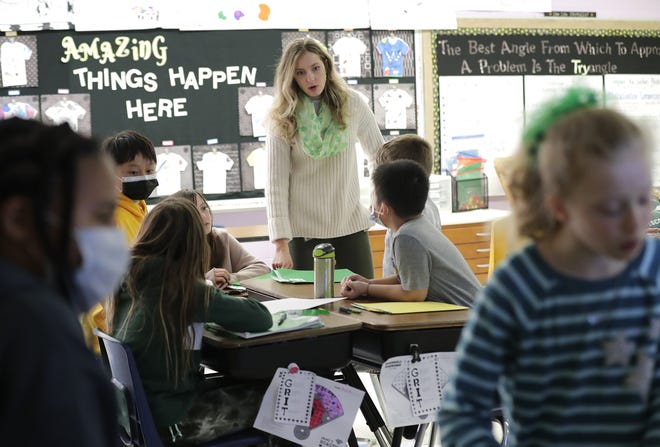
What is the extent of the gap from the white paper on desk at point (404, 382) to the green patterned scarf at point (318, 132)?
4.36 ft

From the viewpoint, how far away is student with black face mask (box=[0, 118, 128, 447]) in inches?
33.0

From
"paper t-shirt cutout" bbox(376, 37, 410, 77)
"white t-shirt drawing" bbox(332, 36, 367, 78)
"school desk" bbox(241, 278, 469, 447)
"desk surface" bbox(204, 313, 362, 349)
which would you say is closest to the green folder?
"school desk" bbox(241, 278, 469, 447)

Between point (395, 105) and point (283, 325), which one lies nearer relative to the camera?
point (283, 325)

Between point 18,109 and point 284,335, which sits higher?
point 18,109

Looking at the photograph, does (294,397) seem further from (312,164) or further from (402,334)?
(312,164)

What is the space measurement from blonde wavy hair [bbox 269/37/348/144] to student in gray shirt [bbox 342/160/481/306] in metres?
0.77

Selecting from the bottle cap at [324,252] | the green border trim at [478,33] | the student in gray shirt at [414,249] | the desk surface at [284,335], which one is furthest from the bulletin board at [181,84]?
the desk surface at [284,335]

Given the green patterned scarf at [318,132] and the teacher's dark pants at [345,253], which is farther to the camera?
the teacher's dark pants at [345,253]

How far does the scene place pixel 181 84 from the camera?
5.43 m

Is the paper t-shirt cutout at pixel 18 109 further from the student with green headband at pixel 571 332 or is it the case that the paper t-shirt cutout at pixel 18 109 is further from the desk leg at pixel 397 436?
the student with green headband at pixel 571 332

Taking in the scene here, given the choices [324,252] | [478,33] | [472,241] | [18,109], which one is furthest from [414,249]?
[478,33]

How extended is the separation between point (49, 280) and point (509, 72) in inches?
221

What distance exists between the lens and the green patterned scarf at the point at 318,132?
3.52 metres

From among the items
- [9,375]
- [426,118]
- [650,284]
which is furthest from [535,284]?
[426,118]
